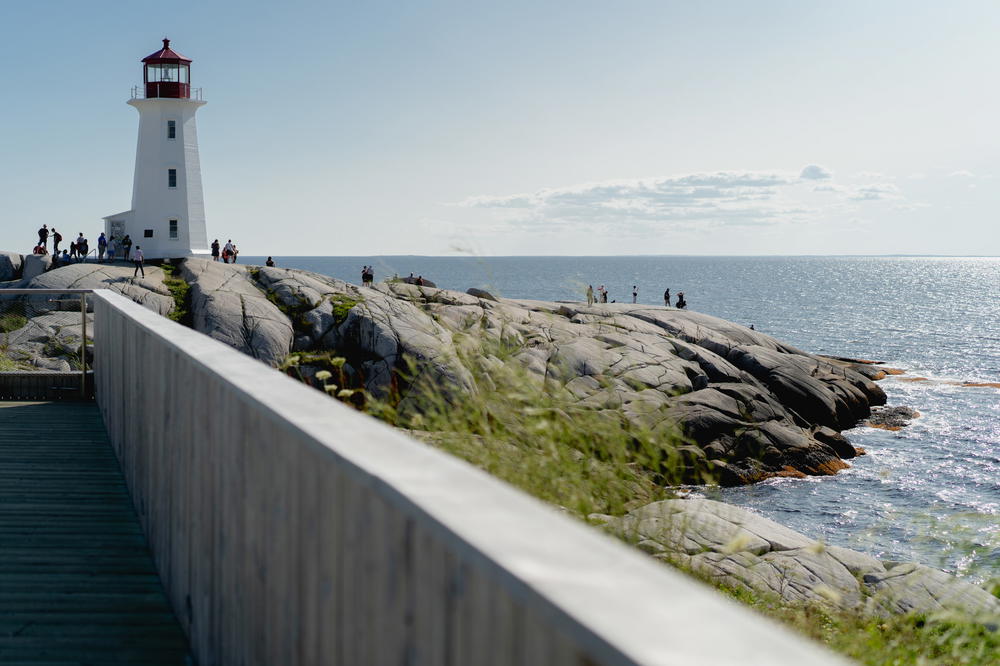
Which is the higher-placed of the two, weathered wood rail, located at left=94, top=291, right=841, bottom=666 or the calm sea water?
weathered wood rail, located at left=94, top=291, right=841, bottom=666

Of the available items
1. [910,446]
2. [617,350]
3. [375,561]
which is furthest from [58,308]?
[375,561]

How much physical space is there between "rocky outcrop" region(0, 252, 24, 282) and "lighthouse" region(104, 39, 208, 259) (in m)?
4.27

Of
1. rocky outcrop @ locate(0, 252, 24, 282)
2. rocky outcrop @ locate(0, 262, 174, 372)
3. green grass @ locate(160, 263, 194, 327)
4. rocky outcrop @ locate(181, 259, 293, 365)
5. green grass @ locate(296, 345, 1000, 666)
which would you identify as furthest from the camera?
rocky outcrop @ locate(0, 252, 24, 282)

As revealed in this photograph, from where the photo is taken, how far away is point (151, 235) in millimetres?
40875

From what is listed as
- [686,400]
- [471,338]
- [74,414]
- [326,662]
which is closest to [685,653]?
[326,662]

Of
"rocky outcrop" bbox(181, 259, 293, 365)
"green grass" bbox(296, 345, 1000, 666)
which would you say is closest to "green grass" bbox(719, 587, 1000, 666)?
"green grass" bbox(296, 345, 1000, 666)

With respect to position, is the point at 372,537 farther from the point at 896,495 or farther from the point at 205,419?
the point at 896,495

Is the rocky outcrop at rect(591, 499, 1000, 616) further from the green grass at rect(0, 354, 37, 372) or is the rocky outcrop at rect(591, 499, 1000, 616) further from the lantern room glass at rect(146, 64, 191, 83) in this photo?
the lantern room glass at rect(146, 64, 191, 83)

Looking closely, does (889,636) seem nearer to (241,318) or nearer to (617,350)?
(617,350)

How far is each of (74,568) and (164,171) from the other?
134ft

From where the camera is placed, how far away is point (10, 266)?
37531mm

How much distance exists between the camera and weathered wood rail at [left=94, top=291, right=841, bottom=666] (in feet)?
3.40

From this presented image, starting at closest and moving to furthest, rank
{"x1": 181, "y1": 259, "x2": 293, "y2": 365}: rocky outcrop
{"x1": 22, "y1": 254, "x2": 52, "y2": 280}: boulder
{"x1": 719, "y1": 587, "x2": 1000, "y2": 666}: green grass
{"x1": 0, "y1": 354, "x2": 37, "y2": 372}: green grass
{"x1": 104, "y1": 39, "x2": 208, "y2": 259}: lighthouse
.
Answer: {"x1": 719, "y1": 587, "x2": 1000, "y2": 666}: green grass, {"x1": 0, "y1": 354, "x2": 37, "y2": 372}: green grass, {"x1": 181, "y1": 259, "x2": 293, "y2": 365}: rocky outcrop, {"x1": 22, "y1": 254, "x2": 52, "y2": 280}: boulder, {"x1": 104, "y1": 39, "x2": 208, "y2": 259}: lighthouse

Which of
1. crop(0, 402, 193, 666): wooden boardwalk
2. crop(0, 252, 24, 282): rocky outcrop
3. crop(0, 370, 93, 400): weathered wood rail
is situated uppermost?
crop(0, 252, 24, 282): rocky outcrop
